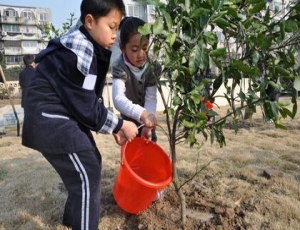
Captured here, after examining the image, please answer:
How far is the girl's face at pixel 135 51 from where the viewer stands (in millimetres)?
1867

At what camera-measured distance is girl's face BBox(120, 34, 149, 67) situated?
187cm

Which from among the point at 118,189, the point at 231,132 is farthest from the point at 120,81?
the point at 231,132

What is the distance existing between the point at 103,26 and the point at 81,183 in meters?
0.77

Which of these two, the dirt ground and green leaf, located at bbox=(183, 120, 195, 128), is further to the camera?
the dirt ground

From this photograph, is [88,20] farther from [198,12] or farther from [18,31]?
[18,31]

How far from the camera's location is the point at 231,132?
508 centimetres

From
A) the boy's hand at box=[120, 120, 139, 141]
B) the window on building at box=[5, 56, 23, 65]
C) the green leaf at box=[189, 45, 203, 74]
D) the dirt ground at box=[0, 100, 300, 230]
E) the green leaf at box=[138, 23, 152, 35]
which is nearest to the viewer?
the green leaf at box=[138, 23, 152, 35]

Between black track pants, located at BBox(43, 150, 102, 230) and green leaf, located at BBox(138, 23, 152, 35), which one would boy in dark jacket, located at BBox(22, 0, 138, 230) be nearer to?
black track pants, located at BBox(43, 150, 102, 230)

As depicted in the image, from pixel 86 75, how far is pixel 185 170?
1797 mm

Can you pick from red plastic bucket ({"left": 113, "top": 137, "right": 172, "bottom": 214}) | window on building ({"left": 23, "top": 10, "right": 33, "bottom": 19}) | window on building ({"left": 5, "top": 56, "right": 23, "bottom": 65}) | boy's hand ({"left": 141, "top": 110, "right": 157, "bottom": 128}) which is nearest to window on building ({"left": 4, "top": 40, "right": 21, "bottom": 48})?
window on building ({"left": 5, "top": 56, "right": 23, "bottom": 65})

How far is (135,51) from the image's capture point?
76.8 inches

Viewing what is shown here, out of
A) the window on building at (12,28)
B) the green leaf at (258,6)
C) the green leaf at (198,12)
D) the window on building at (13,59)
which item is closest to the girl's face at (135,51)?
the green leaf at (198,12)

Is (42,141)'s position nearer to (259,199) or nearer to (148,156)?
(148,156)

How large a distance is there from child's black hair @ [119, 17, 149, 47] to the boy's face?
9.7 inches
